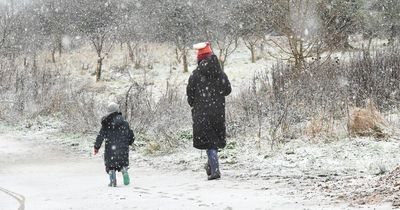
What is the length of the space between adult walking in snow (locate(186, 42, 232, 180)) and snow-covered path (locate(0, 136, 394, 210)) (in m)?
0.51

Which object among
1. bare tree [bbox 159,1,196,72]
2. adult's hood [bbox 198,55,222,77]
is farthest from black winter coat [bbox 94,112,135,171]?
bare tree [bbox 159,1,196,72]

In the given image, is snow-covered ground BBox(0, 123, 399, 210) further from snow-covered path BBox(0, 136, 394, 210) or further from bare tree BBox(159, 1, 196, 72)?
bare tree BBox(159, 1, 196, 72)

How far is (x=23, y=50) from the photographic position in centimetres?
3681

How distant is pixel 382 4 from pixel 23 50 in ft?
75.2

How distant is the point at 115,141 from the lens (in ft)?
25.4

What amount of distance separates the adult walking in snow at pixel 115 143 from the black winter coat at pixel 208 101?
1034 mm

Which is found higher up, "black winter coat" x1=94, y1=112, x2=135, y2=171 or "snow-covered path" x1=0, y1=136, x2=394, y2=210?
"black winter coat" x1=94, y1=112, x2=135, y2=171

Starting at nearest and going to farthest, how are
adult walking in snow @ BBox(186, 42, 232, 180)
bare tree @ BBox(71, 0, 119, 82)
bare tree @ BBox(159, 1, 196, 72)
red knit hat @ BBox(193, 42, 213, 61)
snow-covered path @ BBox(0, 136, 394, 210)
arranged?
snow-covered path @ BBox(0, 136, 394, 210)
adult walking in snow @ BBox(186, 42, 232, 180)
red knit hat @ BBox(193, 42, 213, 61)
bare tree @ BBox(71, 0, 119, 82)
bare tree @ BBox(159, 1, 196, 72)

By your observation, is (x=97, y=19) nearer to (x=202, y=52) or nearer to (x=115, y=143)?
(x=115, y=143)

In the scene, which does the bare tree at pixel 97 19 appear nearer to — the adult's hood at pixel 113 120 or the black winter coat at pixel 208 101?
the adult's hood at pixel 113 120

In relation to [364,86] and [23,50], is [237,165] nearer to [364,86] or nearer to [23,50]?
[364,86]

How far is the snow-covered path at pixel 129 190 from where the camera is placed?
18.8ft

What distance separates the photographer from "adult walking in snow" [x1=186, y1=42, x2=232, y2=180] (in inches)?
292

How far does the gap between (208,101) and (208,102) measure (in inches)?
0.5
